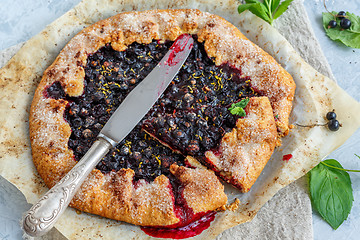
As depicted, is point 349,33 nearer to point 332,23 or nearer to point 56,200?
point 332,23

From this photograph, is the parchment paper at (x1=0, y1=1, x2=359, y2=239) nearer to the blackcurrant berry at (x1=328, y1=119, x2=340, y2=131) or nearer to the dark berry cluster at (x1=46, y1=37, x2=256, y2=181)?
the blackcurrant berry at (x1=328, y1=119, x2=340, y2=131)

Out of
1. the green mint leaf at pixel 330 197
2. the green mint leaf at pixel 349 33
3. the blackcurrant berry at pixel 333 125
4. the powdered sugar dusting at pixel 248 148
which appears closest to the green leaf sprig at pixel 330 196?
the green mint leaf at pixel 330 197

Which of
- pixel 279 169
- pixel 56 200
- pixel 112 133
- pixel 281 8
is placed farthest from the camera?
pixel 281 8

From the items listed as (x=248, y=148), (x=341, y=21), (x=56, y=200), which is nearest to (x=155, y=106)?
(x=248, y=148)

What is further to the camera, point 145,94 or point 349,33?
point 349,33

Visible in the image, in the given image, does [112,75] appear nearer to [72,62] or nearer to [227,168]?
[72,62]

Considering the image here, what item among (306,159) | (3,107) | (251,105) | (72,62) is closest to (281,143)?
(306,159)

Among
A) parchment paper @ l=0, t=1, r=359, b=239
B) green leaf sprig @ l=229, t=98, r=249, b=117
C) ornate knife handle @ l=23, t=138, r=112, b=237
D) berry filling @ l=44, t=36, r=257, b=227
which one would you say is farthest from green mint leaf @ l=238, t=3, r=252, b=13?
ornate knife handle @ l=23, t=138, r=112, b=237
